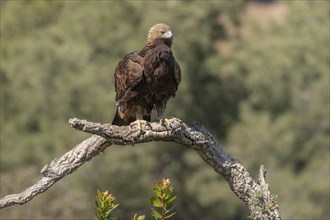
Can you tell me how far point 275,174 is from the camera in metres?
17.0

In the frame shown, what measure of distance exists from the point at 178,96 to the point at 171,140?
36.9ft

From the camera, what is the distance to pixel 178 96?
54.6 feet

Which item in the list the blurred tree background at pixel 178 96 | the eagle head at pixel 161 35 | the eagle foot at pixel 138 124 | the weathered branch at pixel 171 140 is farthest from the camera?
the blurred tree background at pixel 178 96

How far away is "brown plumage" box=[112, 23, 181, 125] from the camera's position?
19.3 feet

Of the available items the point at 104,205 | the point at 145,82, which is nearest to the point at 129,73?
the point at 145,82

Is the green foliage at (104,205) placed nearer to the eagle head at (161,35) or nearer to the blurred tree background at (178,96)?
the eagle head at (161,35)

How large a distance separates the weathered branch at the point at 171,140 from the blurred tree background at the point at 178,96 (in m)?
9.74

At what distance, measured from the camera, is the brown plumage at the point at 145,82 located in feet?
19.3

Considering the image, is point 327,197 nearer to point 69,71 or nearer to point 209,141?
point 69,71

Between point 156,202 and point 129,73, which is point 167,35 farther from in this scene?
point 156,202

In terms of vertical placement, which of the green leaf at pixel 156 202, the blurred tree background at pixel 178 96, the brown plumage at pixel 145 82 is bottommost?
the green leaf at pixel 156 202

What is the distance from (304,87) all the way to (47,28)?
5263 mm

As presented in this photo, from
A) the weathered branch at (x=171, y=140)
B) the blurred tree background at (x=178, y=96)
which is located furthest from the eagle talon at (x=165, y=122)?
the blurred tree background at (x=178, y=96)

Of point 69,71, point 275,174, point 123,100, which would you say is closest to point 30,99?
point 69,71
